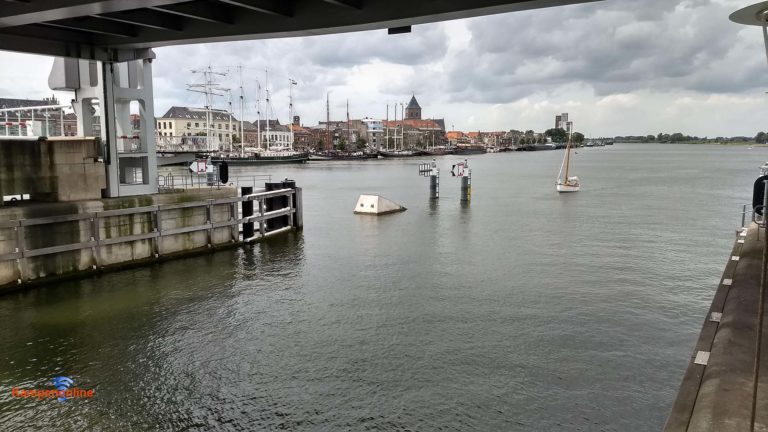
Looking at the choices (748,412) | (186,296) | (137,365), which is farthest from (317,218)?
(748,412)

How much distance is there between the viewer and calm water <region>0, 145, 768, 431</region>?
34.0 ft

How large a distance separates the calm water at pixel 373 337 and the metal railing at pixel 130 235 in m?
1.19

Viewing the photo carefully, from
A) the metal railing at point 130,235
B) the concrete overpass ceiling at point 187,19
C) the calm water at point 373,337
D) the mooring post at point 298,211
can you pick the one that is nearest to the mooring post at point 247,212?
the metal railing at point 130,235

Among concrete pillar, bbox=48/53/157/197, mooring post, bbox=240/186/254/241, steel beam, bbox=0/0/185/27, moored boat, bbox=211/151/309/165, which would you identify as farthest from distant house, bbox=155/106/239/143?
steel beam, bbox=0/0/185/27

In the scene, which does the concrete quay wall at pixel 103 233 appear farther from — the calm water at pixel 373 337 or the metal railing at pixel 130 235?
the calm water at pixel 373 337

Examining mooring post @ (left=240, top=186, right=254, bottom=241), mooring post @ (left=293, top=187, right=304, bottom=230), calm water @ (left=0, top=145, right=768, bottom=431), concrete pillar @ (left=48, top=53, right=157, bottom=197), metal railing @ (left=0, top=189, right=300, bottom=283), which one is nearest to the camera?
calm water @ (left=0, top=145, right=768, bottom=431)

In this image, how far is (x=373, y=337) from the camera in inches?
565

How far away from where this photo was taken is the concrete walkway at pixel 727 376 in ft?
22.6

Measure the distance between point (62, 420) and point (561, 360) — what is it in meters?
10.5

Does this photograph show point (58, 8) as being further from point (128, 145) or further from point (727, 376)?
point (727, 376)

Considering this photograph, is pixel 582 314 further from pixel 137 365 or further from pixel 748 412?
pixel 137 365

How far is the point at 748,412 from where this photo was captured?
22.9 feet

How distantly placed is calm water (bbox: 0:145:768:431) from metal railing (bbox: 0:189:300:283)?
1.19m

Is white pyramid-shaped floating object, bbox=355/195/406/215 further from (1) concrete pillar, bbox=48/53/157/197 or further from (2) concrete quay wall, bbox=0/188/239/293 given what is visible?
(1) concrete pillar, bbox=48/53/157/197
